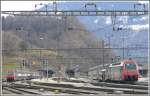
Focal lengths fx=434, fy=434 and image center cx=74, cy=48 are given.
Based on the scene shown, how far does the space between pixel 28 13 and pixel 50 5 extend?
4.62ft

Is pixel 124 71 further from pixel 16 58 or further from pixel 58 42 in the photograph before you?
pixel 58 42

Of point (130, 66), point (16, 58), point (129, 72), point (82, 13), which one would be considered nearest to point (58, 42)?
point (16, 58)

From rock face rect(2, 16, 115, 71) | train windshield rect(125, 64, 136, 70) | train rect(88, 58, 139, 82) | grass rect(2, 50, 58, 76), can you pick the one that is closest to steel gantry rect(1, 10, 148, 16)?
train rect(88, 58, 139, 82)

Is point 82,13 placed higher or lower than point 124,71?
higher

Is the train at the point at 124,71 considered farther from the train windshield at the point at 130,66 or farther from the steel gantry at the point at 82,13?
the steel gantry at the point at 82,13

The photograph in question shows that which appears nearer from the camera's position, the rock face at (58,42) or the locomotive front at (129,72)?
the locomotive front at (129,72)

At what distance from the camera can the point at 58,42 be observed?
42.4 metres

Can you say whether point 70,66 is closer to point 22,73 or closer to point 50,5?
point 22,73

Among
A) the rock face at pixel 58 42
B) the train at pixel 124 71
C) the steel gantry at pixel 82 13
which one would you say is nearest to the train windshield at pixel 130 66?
the train at pixel 124 71

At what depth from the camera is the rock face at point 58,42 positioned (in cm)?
3644

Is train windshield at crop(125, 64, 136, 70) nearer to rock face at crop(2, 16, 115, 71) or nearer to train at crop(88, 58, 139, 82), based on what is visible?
train at crop(88, 58, 139, 82)

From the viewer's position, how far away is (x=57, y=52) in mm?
43281

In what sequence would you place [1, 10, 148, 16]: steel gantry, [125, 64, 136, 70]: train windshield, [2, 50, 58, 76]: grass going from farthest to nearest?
1. [2, 50, 58, 76]: grass
2. [125, 64, 136, 70]: train windshield
3. [1, 10, 148, 16]: steel gantry

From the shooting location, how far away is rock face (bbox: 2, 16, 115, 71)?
36438mm
